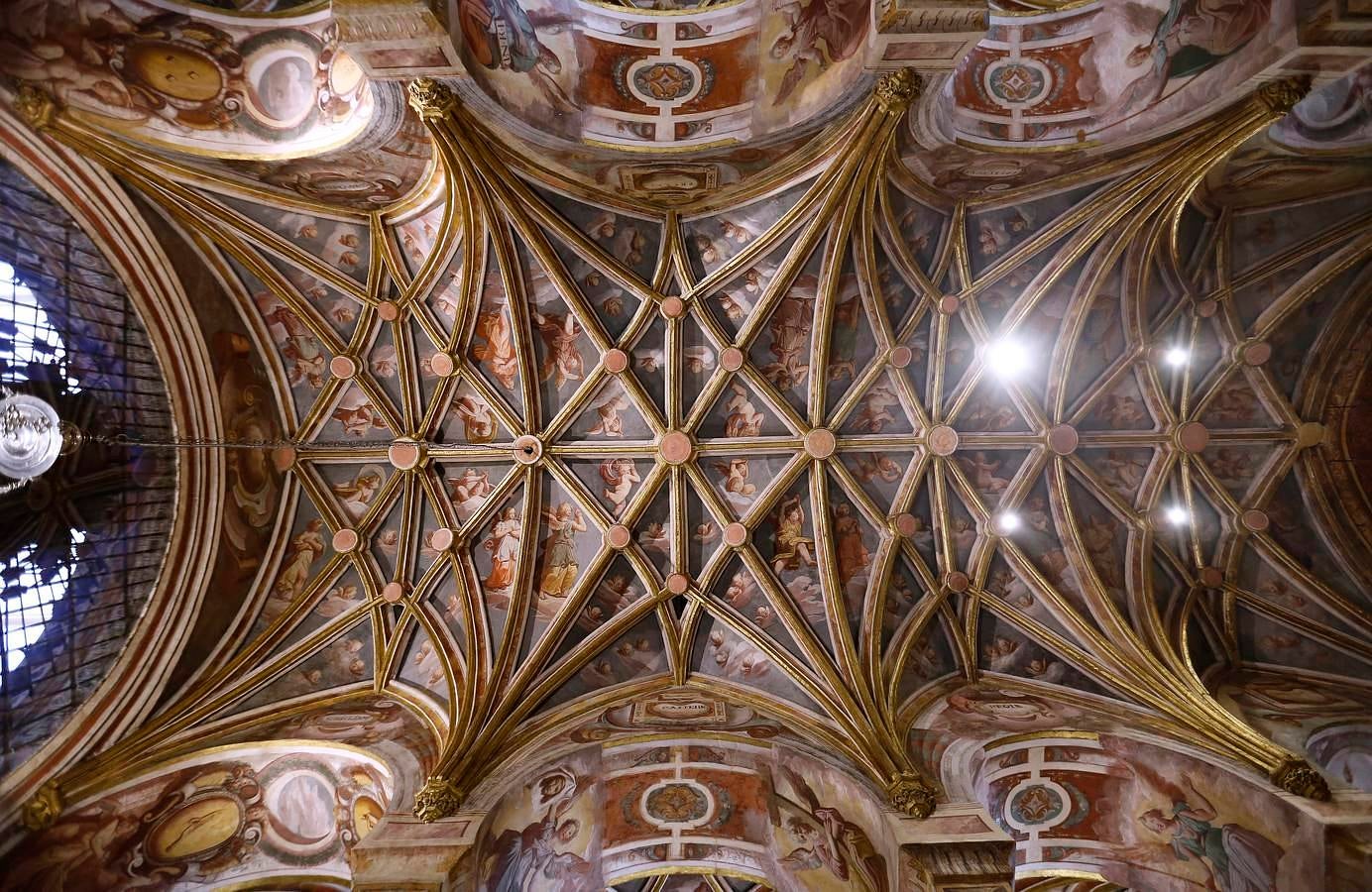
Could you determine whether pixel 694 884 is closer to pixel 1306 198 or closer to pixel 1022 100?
pixel 1022 100

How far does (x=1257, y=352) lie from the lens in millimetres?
10883

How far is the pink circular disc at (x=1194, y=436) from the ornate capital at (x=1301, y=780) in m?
4.89

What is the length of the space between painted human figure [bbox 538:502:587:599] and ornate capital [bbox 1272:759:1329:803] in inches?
367

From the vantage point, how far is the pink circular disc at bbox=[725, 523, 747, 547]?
11.3 m

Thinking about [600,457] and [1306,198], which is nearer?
[1306,198]

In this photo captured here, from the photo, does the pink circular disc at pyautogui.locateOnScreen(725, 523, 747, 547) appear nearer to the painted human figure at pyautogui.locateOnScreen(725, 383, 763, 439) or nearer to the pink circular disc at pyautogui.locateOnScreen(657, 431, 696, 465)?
the pink circular disc at pyautogui.locateOnScreen(657, 431, 696, 465)

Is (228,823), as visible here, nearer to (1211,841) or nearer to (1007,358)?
(1211,841)

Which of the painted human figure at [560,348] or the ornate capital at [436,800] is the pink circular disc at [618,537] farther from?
the ornate capital at [436,800]

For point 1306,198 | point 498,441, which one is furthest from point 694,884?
point 1306,198

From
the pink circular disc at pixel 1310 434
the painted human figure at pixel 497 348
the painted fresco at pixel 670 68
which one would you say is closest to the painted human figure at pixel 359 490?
the painted human figure at pixel 497 348

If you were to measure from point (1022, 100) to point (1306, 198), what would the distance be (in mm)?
5021

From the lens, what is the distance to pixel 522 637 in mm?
11125

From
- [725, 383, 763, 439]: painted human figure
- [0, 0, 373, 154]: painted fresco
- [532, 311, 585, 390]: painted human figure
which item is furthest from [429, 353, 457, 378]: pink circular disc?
[725, 383, 763, 439]: painted human figure

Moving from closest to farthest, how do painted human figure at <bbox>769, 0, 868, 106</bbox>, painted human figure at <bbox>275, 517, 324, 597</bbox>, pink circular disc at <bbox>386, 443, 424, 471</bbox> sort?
painted human figure at <bbox>769, 0, 868, 106</bbox>
painted human figure at <bbox>275, 517, 324, 597</bbox>
pink circular disc at <bbox>386, 443, 424, 471</bbox>
